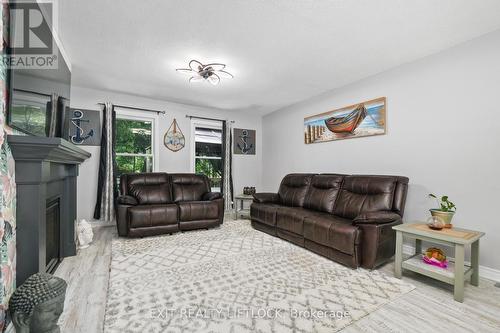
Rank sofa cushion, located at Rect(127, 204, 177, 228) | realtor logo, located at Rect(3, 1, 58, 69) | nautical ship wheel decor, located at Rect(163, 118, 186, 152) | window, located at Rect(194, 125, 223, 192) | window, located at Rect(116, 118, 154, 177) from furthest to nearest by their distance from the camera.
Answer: window, located at Rect(194, 125, 223, 192) → nautical ship wheel decor, located at Rect(163, 118, 186, 152) → window, located at Rect(116, 118, 154, 177) → sofa cushion, located at Rect(127, 204, 177, 228) → realtor logo, located at Rect(3, 1, 58, 69)

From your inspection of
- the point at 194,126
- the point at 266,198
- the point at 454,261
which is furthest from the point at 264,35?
the point at 194,126

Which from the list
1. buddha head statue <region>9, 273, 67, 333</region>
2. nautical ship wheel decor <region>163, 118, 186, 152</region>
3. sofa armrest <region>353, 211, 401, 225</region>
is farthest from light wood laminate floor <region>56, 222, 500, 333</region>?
nautical ship wheel decor <region>163, 118, 186, 152</region>

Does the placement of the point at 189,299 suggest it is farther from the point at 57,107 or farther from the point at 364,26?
the point at 364,26

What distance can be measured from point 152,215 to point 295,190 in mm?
2302

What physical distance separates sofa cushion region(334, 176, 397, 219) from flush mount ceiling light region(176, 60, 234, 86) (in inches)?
92.4

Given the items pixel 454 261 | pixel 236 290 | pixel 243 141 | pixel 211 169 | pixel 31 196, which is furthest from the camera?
pixel 243 141

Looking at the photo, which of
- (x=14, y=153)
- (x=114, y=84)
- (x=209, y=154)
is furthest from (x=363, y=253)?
(x=114, y=84)

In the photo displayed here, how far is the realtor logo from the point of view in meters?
1.48

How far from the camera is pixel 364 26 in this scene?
224 cm

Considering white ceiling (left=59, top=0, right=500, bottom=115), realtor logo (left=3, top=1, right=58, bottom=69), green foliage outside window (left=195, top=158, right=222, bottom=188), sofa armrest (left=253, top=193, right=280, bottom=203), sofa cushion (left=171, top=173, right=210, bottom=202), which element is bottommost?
sofa armrest (left=253, top=193, right=280, bottom=203)

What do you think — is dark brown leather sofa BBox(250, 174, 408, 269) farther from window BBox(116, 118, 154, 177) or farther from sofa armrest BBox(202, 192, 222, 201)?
window BBox(116, 118, 154, 177)

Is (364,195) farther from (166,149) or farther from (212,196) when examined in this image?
(166,149)

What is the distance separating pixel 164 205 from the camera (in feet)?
11.6

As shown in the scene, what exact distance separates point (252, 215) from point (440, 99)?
3.00m
